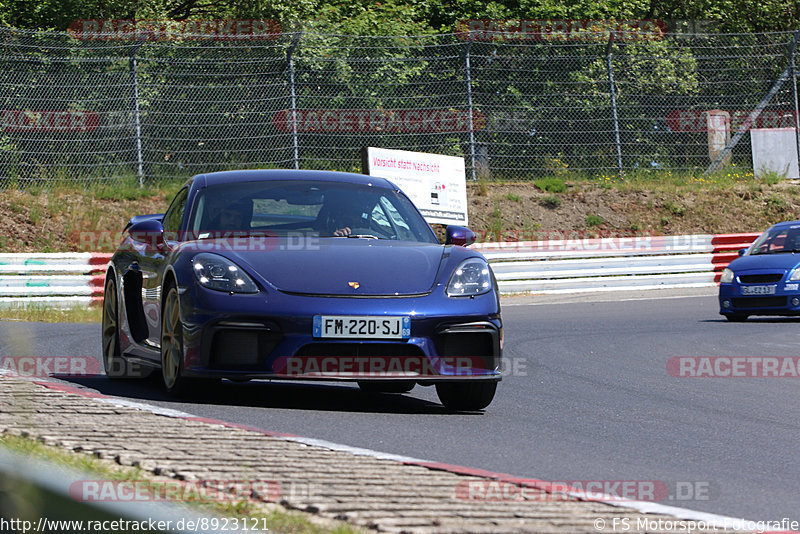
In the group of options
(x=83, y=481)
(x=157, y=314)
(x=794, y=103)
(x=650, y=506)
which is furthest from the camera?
(x=794, y=103)

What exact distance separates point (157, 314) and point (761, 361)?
600 cm

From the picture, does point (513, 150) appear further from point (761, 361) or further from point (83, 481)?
point (83, 481)

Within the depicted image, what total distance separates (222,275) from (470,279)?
4.45ft

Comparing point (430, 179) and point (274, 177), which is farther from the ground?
point (274, 177)

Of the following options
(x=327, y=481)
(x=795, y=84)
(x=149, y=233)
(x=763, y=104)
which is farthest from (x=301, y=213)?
(x=795, y=84)

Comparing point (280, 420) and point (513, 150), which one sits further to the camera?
point (513, 150)

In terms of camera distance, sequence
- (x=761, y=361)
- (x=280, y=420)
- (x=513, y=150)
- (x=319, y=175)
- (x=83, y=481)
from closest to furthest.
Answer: (x=83, y=481)
(x=280, y=420)
(x=319, y=175)
(x=761, y=361)
(x=513, y=150)

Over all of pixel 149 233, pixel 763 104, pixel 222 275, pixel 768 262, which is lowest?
pixel 768 262

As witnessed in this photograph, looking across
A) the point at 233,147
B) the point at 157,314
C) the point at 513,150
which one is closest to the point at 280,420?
the point at 157,314

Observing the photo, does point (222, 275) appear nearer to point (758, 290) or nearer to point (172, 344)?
point (172, 344)

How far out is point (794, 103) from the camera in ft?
86.4

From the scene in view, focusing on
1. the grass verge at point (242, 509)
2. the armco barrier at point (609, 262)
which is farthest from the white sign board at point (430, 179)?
the grass verge at point (242, 509)

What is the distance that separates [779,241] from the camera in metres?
16.9

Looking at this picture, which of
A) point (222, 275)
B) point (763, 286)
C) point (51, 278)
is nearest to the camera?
point (222, 275)
